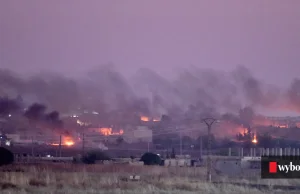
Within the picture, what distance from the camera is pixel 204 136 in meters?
112

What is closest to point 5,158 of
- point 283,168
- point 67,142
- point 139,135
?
point 283,168

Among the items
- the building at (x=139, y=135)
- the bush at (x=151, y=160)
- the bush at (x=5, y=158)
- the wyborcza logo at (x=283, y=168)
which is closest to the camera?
the wyborcza logo at (x=283, y=168)

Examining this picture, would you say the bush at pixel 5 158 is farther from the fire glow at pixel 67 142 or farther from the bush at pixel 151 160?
the fire glow at pixel 67 142

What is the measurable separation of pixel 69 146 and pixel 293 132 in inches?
1706

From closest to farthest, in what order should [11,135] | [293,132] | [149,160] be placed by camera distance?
1. [149,160]
2. [11,135]
3. [293,132]

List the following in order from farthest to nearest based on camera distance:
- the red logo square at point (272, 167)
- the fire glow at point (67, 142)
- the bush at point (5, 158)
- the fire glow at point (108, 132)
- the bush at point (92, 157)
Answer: the fire glow at point (108, 132) < the fire glow at point (67, 142) < the bush at point (92, 157) < the bush at point (5, 158) < the red logo square at point (272, 167)

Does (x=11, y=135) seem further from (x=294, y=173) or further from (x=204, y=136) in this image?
(x=294, y=173)

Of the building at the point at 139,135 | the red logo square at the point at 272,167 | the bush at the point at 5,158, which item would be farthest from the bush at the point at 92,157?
the building at the point at 139,135

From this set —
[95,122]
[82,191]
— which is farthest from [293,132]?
[82,191]

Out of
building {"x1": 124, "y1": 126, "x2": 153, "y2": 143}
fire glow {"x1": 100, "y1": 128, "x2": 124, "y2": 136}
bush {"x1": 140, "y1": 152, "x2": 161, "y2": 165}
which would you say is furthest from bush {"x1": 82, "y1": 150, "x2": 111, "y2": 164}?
fire glow {"x1": 100, "y1": 128, "x2": 124, "y2": 136}

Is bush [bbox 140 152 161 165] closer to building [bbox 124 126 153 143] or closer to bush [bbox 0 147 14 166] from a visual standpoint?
bush [bbox 0 147 14 166]

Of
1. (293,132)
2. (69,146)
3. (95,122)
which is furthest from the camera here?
(95,122)

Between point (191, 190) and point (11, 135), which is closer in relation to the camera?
point (191, 190)

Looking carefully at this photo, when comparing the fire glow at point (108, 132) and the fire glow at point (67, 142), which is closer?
the fire glow at point (67, 142)
